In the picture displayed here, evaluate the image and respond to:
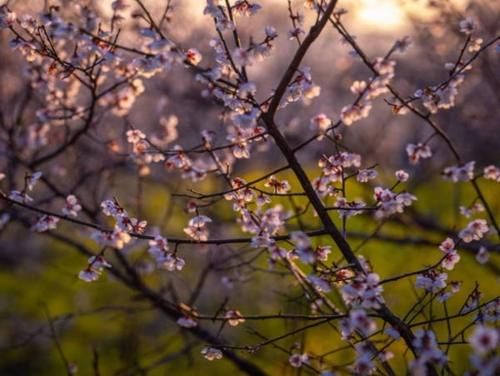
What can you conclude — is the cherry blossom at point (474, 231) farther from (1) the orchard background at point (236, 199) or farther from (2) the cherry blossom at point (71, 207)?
(2) the cherry blossom at point (71, 207)

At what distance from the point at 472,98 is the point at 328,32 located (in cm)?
302

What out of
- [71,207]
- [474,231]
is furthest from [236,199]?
[474,231]

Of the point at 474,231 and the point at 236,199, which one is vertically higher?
the point at 236,199

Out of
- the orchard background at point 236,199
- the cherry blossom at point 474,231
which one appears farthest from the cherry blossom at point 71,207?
the cherry blossom at point 474,231

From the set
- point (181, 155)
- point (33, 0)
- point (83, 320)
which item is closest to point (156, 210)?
point (83, 320)

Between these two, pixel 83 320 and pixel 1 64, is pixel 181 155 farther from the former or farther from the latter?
pixel 83 320

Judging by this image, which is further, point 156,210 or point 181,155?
point 156,210

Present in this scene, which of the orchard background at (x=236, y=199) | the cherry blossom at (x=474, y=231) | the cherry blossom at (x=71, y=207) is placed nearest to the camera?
the orchard background at (x=236, y=199)

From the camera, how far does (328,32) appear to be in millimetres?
12008

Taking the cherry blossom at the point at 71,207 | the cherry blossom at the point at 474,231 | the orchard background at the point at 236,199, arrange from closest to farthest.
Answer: the orchard background at the point at 236,199, the cherry blossom at the point at 474,231, the cherry blossom at the point at 71,207

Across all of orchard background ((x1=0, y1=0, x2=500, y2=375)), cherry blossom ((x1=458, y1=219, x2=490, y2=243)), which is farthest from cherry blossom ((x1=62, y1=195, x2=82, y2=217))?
cherry blossom ((x1=458, y1=219, x2=490, y2=243))

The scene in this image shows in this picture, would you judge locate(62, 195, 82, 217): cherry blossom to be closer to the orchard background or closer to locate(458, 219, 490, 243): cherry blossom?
the orchard background

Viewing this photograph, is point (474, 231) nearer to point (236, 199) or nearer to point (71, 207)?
point (236, 199)

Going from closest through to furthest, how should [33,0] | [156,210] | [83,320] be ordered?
[33,0] < [83,320] < [156,210]
